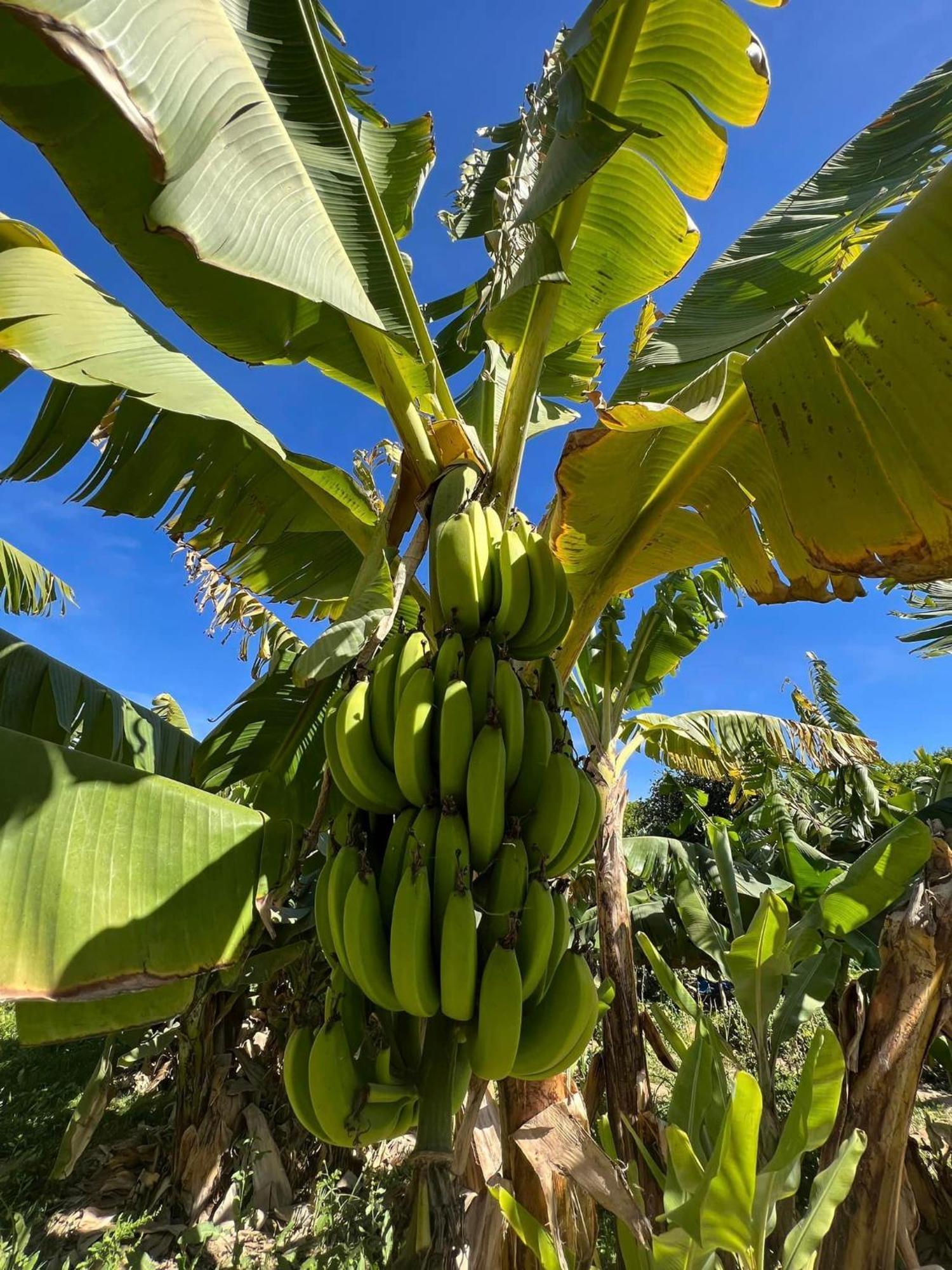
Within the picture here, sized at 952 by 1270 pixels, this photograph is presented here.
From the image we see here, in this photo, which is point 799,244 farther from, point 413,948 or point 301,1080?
point 301,1080

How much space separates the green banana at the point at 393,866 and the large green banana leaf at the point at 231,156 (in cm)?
93

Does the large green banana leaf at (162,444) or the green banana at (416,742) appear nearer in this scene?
the green banana at (416,742)

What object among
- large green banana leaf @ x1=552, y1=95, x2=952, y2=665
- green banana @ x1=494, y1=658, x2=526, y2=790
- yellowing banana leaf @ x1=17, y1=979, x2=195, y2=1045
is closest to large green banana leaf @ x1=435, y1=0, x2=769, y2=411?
large green banana leaf @ x1=552, y1=95, x2=952, y2=665

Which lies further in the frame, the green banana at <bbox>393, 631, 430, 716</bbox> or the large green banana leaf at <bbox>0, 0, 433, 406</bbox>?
the green banana at <bbox>393, 631, 430, 716</bbox>

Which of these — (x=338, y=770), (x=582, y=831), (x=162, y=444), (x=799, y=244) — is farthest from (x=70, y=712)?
(x=799, y=244)

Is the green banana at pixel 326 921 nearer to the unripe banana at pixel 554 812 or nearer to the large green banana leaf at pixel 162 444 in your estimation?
the unripe banana at pixel 554 812

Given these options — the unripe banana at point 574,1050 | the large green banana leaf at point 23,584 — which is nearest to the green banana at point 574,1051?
the unripe banana at point 574,1050

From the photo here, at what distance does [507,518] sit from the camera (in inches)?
61.3

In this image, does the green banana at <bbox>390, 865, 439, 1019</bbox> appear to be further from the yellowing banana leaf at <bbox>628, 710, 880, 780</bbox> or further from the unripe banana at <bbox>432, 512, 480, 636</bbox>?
the yellowing banana leaf at <bbox>628, 710, 880, 780</bbox>

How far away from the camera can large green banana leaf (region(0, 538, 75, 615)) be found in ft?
13.8

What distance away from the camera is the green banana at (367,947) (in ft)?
3.29

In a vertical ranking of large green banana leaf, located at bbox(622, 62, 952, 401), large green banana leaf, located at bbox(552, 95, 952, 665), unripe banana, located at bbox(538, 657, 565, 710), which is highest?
large green banana leaf, located at bbox(622, 62, 952, 401)

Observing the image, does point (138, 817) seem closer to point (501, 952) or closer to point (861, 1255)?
point (501, 952)

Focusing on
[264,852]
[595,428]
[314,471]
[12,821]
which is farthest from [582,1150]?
[314,471]
